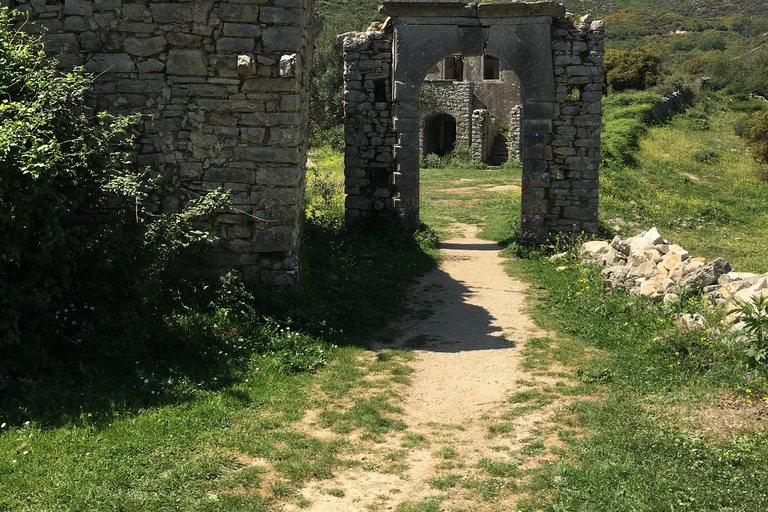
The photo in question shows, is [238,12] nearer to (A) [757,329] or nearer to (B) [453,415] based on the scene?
(B) [453,415]

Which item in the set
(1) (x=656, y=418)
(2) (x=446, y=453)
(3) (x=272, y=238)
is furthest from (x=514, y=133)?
(2) (x=446, y=453)

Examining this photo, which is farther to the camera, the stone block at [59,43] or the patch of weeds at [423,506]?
the stone block at [59,43]

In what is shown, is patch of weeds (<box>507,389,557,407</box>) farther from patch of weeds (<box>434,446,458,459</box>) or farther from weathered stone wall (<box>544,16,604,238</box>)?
weathered stone wall (<box>544,16,604,238</box>)

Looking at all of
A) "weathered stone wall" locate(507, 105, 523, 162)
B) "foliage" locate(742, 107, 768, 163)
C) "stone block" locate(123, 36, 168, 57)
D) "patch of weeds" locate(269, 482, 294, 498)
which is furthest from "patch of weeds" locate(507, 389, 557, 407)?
"foliage" locate(742, 107, 768, 163)

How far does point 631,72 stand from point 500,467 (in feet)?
110

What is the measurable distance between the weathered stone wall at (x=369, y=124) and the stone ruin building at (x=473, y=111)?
15246 millimetres

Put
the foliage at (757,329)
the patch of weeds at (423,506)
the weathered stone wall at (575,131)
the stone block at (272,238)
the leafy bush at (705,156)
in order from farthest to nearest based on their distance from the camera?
the leafy bush at (705,156), the weathered stone wall at (575,131), the stone block at (272,238), the foliage at (757,329), the patch of weeds at (423,506)

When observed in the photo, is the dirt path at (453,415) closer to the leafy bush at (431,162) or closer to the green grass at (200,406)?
the green grass at (200,406)

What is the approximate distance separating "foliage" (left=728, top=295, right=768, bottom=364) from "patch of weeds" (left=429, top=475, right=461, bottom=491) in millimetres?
2811

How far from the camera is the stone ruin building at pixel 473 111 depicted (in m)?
27.4

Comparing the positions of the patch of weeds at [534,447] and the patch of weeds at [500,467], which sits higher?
the patch of weeds at [534,447]

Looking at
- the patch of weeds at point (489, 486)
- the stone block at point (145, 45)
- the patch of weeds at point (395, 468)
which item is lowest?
the patch of weeds at point (395, 468)

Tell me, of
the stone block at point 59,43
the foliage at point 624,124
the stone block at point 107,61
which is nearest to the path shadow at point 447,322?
the stone block at point 107,61

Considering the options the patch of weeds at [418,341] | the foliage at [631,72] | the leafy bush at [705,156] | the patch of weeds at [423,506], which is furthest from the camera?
the foliage at [631,72]
